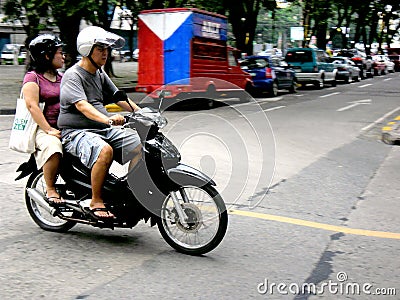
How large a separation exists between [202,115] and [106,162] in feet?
3.11

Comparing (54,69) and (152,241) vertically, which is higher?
(54,69)

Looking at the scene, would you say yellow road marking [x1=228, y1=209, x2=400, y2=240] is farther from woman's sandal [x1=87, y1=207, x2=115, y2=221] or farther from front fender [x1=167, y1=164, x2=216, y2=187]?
woman's sandal [x1=87, y1=207, x2=115, y2=221]

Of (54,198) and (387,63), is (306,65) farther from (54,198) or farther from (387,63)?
(54,198)

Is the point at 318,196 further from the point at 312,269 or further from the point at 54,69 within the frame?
the point at 54,69

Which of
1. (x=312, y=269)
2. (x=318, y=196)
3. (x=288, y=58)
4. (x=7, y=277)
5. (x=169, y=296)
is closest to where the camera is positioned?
(x=169, y=296)

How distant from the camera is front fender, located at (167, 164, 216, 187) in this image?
4.63 metres

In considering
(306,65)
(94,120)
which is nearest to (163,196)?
(94,120)

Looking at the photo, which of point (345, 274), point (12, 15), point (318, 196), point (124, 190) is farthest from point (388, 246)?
point (12, 15)

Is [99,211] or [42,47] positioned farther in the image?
[42,47]

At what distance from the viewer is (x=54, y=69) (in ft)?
17.4

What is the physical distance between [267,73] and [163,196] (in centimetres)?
1808

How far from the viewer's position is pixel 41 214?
5.58 meters

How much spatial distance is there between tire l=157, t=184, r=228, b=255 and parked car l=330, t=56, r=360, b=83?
1124 inches

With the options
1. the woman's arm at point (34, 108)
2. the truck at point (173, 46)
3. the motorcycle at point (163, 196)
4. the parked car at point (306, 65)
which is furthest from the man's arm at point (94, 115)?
the parked car at point (306, 65)
